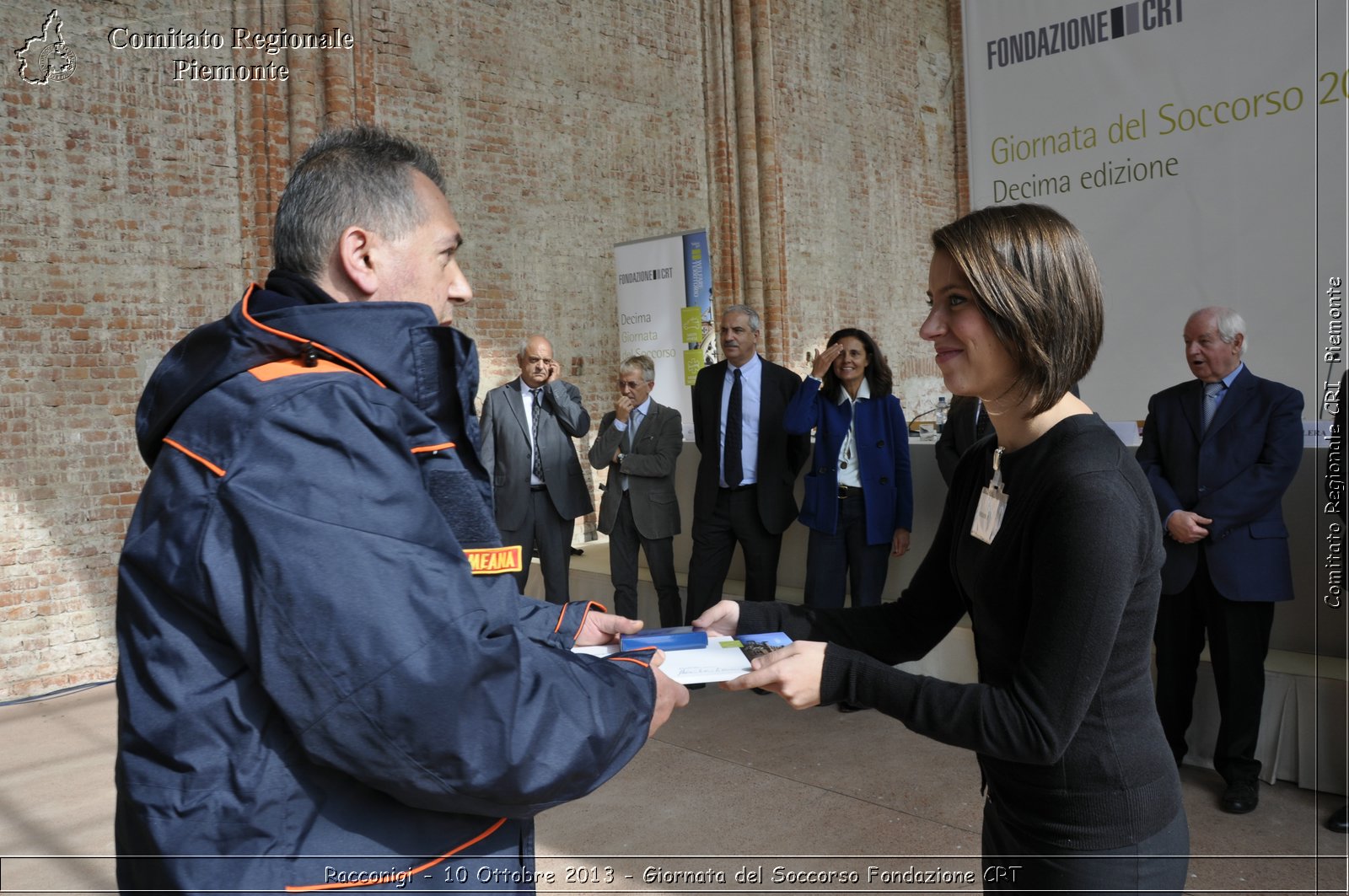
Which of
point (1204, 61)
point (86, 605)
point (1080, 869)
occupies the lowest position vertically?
point (86, 605)

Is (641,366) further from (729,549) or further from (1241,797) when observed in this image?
(1241,797)

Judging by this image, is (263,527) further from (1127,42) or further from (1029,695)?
(1127,42)

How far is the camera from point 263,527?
100 cm

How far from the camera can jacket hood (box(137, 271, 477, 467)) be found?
3.69 ft

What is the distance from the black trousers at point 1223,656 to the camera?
3652 mm

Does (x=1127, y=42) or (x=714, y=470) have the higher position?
(x=1127, y=42)

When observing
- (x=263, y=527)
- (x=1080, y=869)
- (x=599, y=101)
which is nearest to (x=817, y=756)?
(x=1080, y=869)

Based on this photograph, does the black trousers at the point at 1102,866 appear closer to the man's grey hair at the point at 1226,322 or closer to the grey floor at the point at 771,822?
the grey floor at the point at 771,822

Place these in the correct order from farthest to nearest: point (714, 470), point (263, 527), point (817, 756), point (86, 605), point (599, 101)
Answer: point (599, 101), point (86, 605), point (714, 470), point (817, 756), point (263, 527)

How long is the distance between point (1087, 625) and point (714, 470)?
14.1 ft

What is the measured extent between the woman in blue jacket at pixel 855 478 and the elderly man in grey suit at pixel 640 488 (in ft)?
3.46

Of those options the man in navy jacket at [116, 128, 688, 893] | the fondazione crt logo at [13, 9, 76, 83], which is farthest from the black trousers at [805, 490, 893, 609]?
the fondazione crt logo at [13, 9, 76, 83]

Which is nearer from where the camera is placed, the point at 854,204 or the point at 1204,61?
the point at 1204,61

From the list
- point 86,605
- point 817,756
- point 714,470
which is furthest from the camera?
point 86,605
